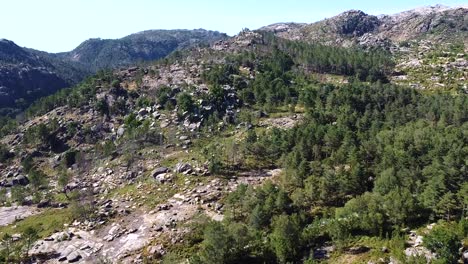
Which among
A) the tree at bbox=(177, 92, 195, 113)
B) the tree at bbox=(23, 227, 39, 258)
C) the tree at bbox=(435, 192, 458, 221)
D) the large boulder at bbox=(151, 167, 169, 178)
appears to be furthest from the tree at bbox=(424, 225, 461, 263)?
the tree at bbox=(177, 92, 195, 113)

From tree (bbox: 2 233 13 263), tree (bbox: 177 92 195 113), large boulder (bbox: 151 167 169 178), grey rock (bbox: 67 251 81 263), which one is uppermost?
tree (bbox: 177 92 195 113)

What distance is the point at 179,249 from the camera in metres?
80.7

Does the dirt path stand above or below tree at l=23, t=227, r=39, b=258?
below

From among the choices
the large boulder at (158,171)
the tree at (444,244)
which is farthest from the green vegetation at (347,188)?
the large boulder at (158,171)

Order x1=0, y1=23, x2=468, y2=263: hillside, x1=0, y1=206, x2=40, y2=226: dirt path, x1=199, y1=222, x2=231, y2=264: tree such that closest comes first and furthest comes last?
x1=199, y1=222, x2=231, y2=264: tree, x1=0, y1=23, x2=468, y2=263: hillside, x1=0, y1=206, x2=40, y2=226: dirt path

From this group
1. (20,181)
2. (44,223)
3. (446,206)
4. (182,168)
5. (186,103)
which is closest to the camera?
(446,206)

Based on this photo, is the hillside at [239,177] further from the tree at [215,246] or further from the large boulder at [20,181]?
the large boulder at [20,181]

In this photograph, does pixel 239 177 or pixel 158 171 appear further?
pixel 158 171

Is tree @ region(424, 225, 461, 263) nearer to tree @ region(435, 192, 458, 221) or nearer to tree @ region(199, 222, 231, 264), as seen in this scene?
tree @ region(435, 192, 458, 221)

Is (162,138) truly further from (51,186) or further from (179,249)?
(179,249)

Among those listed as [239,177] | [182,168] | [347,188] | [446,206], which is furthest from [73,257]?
[446,206]

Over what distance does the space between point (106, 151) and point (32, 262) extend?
57633mm

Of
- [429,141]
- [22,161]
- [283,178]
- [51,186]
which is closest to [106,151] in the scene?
[51,186]

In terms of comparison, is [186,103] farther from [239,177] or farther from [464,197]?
[464,197]
